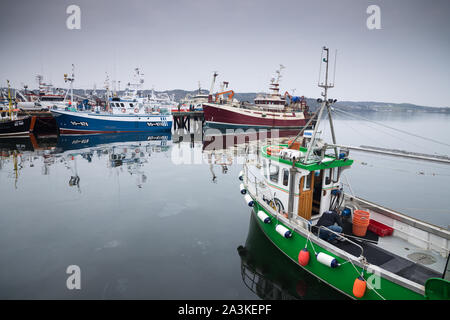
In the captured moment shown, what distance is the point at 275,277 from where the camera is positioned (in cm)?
852

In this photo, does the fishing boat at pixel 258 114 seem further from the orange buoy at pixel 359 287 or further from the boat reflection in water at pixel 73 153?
the orange buoy at pixel 359 287

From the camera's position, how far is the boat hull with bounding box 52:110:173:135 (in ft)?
124

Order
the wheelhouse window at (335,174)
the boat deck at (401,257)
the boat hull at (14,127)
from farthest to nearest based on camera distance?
the boat hull at (14,127)
the wheelhouse window at (335,174)
the boat deck at (401,257)

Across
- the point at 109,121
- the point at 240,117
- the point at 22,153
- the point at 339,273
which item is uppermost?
the point at 240,117

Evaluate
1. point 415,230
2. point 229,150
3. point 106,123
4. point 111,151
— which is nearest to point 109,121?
point 106,123

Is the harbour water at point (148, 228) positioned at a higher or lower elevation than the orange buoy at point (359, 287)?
lower

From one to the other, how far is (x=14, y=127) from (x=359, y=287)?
150 ft

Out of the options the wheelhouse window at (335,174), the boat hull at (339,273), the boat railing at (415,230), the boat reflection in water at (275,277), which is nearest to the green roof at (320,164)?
the wheelhouse window at (335,174)

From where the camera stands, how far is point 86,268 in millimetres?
8633

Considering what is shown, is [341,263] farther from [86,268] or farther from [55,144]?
[55,144]

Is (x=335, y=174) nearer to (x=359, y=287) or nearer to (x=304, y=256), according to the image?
(x=304, y=256)

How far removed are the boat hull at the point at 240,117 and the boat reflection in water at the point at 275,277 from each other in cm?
3566

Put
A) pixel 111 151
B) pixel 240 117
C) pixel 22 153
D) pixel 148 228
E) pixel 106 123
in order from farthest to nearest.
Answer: pixel 240 117 → pixel 106 123 → pixel 111 151 → pixel 22 153 → pixel 148 228

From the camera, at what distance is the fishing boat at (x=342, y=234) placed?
6.24 meters
